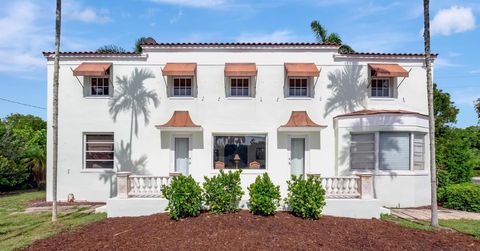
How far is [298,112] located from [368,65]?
416cm

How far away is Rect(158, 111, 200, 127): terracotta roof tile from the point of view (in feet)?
55.2

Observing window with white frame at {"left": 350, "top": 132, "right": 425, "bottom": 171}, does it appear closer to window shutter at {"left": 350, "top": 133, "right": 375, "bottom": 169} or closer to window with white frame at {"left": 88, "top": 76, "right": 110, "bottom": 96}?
Answer: window shutter at {"left": 350, "top": 133, "right": 375, "bottom": 169}

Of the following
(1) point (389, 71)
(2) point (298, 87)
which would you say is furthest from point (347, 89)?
(2) point (298, 87)

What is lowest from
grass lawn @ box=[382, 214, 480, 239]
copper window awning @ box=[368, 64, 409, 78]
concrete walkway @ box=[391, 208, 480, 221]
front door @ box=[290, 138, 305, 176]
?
concrete walkway @ box=[391, 208, 480, 221]

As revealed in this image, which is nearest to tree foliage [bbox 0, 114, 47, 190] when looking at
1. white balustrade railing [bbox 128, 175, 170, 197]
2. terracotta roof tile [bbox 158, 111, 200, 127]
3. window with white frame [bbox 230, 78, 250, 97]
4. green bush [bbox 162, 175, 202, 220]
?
terracotta roof tile [bbox 158, 111, 200, 127]

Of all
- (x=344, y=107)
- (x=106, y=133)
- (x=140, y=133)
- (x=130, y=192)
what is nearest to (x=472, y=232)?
(x=344, y=107)

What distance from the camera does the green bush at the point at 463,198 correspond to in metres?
15.0

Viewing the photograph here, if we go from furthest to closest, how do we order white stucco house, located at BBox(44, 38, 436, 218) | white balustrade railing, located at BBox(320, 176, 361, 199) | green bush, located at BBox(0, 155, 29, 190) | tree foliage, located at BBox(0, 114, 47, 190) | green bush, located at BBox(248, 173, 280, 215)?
tree foliage, located at BBox(0, 114, 47, 190), green bush, located at BBox(0, 155, 29, 190), white stucco house, located at BBox(44, 38, 436, 218), white balustrade railing, located at BBox(320, 176, 361, 199), green bush, located at BBox(248, 173, 280, 215)

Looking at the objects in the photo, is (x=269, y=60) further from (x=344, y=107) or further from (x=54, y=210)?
(x=54, y=210)

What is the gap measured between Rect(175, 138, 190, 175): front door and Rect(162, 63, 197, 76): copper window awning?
3.22m

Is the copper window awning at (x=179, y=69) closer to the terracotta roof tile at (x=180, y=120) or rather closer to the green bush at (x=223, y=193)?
the terracotta roof tile at (x=180, y=120)

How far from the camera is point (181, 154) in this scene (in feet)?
57.9

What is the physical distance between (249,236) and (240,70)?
9445 millimetres

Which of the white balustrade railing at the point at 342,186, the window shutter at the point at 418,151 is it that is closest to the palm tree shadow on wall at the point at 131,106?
the white balustrade railing at the point at 342,186
